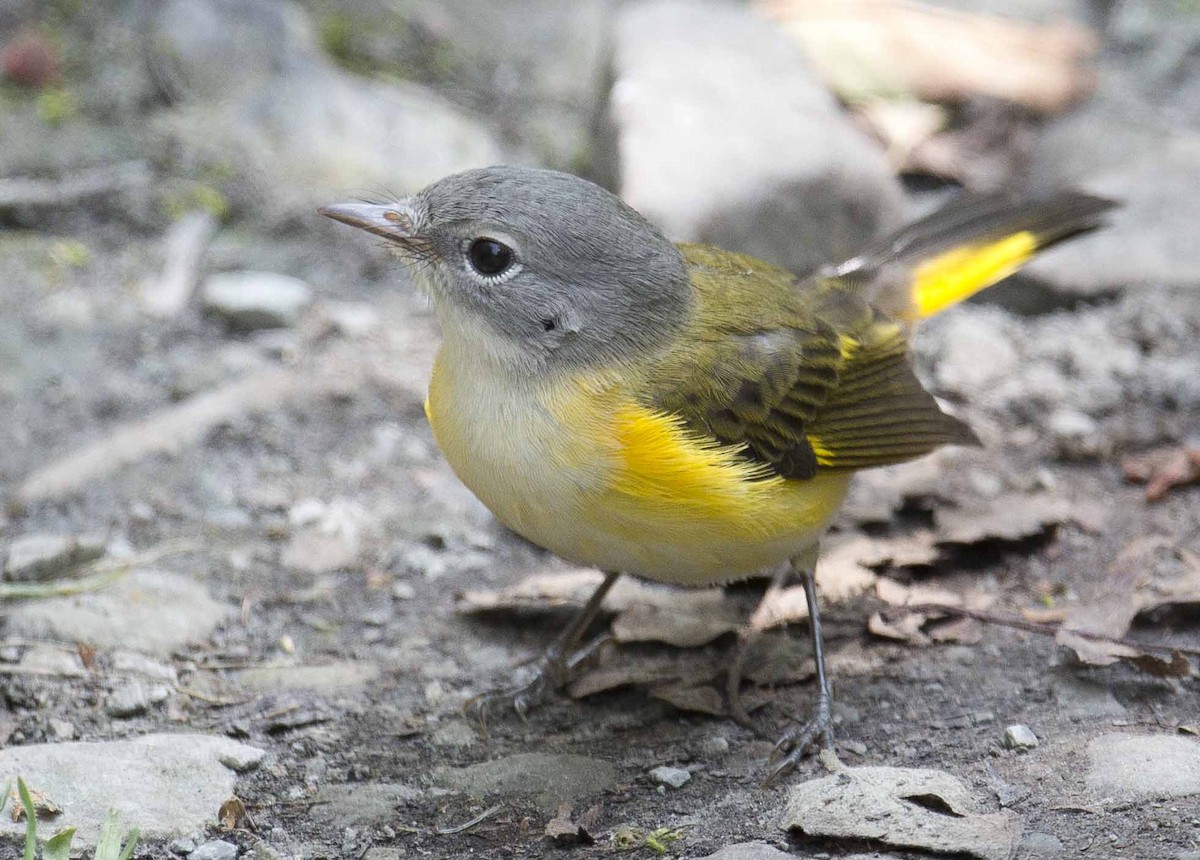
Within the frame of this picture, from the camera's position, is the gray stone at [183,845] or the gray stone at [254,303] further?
the gray stone at [254,303]

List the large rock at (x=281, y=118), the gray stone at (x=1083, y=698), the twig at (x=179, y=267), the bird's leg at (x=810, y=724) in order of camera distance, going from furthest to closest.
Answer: the large rock at (x=281, y=118) < the twig at (x=179, y=267) < the gray stone at (x=1083, y=698) < the bird's leg at (x=810, y=724)

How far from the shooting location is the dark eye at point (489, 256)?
3.91m

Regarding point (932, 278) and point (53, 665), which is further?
point (932, 278)

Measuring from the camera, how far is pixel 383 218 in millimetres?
4051

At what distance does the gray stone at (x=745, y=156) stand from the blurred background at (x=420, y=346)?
24 millimetres

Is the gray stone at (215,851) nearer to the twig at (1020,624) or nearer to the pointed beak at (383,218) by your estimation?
the pointed beak at (383,218)

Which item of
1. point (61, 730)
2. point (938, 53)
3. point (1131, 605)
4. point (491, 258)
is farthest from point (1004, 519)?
point (938, 53)

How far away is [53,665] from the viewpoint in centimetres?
409

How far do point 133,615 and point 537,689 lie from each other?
1415 millimetres

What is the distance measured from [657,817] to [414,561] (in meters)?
1.87

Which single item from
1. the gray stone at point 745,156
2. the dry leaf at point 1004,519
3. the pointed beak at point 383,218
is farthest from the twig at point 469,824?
the gray stone at point 745,156

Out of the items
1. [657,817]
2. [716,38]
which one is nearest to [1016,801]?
[657,817]

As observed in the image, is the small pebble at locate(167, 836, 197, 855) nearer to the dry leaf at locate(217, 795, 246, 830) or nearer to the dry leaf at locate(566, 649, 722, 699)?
the dry leaf at locate(217, 795, 246, 830)

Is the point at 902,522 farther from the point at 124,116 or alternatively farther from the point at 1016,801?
the point at 124,116
